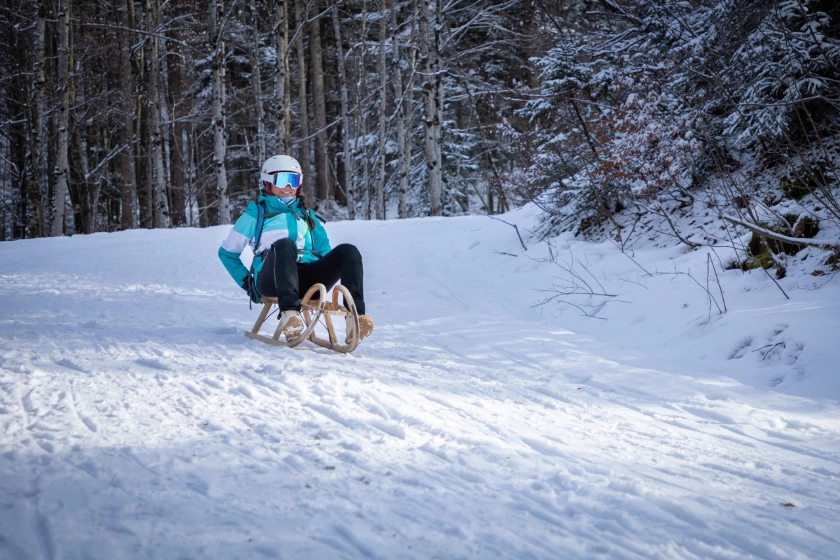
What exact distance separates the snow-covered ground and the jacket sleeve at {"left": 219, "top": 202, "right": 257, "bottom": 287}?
1.80 feet

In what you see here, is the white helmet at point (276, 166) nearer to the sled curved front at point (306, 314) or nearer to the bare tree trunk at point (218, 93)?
the sled curved front at point (306, 314)

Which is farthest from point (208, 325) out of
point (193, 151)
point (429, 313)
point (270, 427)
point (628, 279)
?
point (193, 151)

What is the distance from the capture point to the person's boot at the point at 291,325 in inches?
163

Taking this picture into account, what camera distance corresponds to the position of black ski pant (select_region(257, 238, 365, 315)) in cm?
415

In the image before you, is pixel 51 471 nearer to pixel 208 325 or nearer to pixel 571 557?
pixel 571 557

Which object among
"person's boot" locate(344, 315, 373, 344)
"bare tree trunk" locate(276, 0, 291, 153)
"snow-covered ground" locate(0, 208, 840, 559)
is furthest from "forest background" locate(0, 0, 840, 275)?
"person's boot" locate(344, 315, 373, 344)

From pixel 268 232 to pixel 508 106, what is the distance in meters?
13.5

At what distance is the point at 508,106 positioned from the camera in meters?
16.6

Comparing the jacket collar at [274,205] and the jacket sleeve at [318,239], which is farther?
the jacket sleeve at [318,239]

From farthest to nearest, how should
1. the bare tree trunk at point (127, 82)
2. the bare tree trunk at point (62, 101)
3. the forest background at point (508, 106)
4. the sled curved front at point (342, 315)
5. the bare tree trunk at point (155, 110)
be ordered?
the bare tree trunk at point (127, 82) → the bare tree trunk at point (155, 110) → the bare tree trunk at point (62, 101) → the forest background at point (508, 106) → the sled curved front at point (342, 315)

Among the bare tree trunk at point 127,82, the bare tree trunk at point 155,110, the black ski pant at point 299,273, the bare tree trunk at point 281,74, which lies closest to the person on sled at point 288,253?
the black ski pant at point 299,273

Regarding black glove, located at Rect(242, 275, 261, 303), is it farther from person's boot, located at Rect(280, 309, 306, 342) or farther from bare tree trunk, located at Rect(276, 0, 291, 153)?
bare tree trunk, located at Rect(276, 0, 291, 153)

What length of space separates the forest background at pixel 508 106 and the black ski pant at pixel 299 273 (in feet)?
8.90

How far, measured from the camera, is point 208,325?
16.8ft
